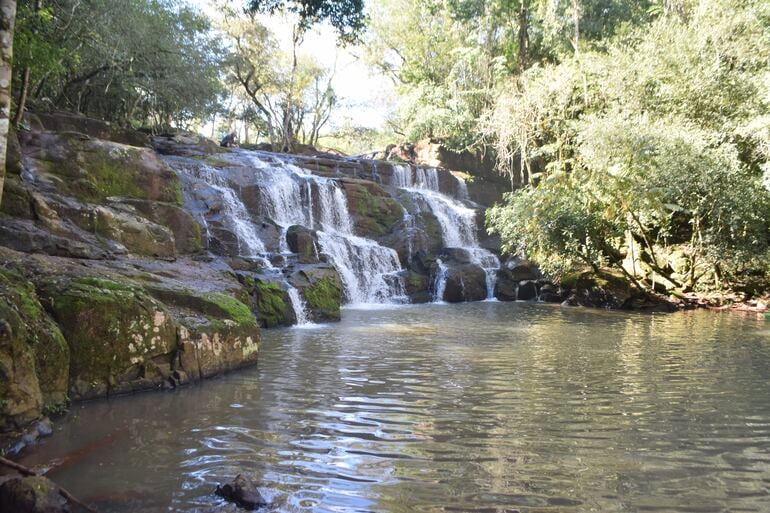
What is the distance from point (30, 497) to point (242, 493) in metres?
1.11

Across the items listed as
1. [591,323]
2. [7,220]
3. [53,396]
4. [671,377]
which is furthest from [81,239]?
[591,323]

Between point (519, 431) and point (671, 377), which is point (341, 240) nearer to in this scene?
point (671, 377)

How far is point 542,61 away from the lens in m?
25.6

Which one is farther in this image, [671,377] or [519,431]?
[671,377]

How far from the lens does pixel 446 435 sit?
15.1 ft

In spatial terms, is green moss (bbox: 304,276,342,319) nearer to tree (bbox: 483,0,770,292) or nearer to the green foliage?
tree (bbox: 483,0,770,292)

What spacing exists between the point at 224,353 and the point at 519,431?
3.87m

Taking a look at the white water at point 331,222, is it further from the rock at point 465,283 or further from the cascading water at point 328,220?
the rock at point 465,283

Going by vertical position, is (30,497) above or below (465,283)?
below

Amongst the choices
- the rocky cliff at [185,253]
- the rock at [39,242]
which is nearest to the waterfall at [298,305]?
the rocky cliff at [185,253]

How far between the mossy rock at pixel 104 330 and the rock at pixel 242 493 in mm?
2803

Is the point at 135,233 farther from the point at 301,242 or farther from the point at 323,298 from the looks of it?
the point at 301,242

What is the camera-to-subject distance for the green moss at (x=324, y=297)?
12622mm

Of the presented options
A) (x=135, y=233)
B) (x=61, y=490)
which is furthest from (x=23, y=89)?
(x=61, y=490)
